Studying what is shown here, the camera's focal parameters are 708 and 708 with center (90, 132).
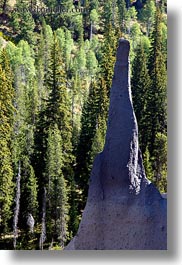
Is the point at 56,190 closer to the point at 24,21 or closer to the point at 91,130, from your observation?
the point at 91,130

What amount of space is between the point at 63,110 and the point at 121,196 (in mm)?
1247

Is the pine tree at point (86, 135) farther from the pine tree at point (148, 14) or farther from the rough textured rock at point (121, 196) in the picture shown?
the pine tree at point (148, 14)

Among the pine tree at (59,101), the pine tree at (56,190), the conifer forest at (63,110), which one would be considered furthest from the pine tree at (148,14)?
the pine tree at (56,190)

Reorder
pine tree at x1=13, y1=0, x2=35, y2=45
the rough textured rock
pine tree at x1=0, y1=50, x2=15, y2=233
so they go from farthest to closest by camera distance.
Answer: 1. pine tree at x1=13, y1=0, x2=35, y2=45
2. pine tree at x1=0, y1=50, x2=15, y2=233
3. the rough textured rock

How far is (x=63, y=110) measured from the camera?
649 centimetres

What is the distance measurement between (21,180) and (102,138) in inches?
32.4

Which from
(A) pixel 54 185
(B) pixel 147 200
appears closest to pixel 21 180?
(A) pixel 54 185

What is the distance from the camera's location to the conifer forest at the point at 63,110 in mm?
5992

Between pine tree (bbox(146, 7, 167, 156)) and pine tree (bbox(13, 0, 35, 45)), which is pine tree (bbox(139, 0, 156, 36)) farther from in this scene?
pine tree (bbox(13, 0, 35, 45))

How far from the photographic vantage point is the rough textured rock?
18.2 feet

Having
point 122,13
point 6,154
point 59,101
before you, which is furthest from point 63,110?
point 122,13

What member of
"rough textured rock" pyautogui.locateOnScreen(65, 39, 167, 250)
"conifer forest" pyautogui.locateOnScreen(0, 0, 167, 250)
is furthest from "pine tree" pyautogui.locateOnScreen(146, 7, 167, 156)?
"rough textured rock" pyautogui.locateOnScreen(65, 39, 167, 250)

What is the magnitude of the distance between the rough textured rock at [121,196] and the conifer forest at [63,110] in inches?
9.6

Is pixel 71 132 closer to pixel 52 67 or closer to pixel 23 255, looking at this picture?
pixel 52 67
